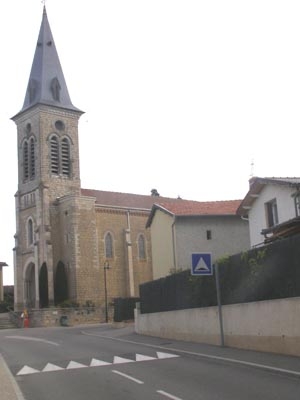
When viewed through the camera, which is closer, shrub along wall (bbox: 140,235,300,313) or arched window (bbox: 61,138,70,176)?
shrub along wall (bbox: 140,235,300,313)

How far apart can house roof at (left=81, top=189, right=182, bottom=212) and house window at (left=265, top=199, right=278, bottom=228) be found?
33.8 meters

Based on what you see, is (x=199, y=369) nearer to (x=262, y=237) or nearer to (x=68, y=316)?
(x=262, y=237)

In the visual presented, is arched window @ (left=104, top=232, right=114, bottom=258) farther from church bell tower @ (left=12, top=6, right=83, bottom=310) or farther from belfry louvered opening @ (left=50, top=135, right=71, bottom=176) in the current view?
belfry louvered opening @ (left=50, top=135, right=71, bottom=176)

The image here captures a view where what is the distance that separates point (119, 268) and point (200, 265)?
42953 millimetres

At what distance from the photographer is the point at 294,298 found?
594 inches

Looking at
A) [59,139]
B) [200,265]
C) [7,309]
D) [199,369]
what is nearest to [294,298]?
[199,369]

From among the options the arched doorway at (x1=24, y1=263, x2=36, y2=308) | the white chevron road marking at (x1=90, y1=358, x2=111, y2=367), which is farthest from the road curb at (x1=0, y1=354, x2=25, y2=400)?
the arched doorway at (x1=24, y1=263, x2=36, y2=308)

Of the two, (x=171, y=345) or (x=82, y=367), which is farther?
(x=171, y=345)

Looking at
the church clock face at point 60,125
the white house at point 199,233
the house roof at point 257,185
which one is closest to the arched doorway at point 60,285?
the church clock face at point 60,125

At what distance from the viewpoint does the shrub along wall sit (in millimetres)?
15703

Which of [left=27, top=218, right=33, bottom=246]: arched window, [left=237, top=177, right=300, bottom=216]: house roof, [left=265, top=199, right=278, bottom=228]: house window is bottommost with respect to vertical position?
[left=265, top=199, right=278, bottom=228]: house window

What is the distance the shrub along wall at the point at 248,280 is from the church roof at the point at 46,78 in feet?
138

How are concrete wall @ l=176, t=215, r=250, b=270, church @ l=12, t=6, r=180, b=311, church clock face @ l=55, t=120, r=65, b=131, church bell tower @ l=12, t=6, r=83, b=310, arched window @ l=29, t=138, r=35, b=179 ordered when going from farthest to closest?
church clock face @ l=55, t=120, r=65, b=131 → arched window @ l=29, t=138, r=35, b=179 → church bell tower @ l=12, t=6, r=83, b=310 → church @ l=12, t=6, r=180, b=311 → concrete wall @ l=176, t=215, r=250, b=270

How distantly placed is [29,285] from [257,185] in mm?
37965
